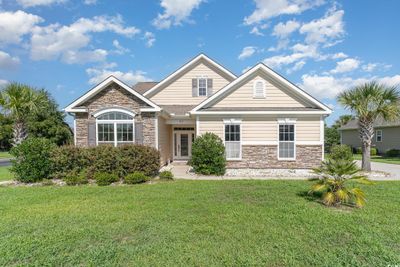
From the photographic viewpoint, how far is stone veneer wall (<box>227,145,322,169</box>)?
14789 mm

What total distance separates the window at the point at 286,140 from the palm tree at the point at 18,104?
1387 centimetres

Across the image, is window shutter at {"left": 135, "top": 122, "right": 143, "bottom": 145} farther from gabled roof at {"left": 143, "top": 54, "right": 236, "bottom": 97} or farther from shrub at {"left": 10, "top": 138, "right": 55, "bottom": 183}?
gabled roof at {"left": 143, "top": 54, "right": 236, "bottom": 97}

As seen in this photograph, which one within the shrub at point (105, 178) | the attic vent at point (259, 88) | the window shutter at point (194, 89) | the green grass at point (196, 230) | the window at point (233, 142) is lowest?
the green grass at point (196, 230)

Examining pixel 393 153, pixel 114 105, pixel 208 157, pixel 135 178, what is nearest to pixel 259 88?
pixel 208 157

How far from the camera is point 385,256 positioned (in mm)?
4133

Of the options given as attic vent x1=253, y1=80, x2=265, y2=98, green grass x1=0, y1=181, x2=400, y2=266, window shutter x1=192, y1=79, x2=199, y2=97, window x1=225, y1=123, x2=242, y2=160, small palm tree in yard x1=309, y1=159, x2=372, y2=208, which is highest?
window shutter x1=192, y1=79, x2=199, y2=97

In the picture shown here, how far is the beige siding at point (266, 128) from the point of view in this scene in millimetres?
14766

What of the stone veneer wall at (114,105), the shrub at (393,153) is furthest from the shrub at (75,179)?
the shrub at (393,153)

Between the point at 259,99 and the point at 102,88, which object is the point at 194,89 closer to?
the point at 259,99

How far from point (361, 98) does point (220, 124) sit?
8166mm

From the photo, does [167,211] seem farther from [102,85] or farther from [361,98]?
[361,98]

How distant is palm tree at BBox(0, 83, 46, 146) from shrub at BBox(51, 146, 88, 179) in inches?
116

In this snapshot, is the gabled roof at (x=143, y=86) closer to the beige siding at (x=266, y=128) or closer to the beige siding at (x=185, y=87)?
the beige siding at (x=185, y=87)

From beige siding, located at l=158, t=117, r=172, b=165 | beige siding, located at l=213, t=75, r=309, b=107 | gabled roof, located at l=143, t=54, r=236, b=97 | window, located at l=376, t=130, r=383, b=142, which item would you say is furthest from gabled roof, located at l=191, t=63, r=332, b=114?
window, located at l=376, t=130, r=383, b=142
